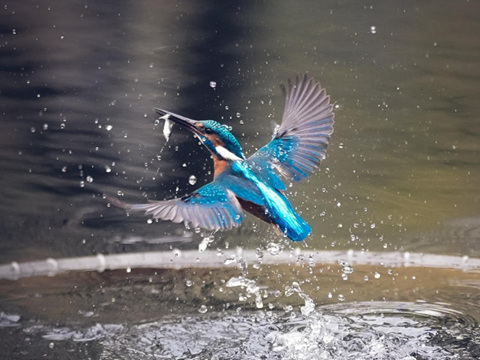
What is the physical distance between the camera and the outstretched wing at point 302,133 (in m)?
1.63

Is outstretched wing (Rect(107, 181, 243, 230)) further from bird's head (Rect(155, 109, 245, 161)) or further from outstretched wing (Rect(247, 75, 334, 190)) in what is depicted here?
outstretched wing (Rect(247, 75, 334, 190))

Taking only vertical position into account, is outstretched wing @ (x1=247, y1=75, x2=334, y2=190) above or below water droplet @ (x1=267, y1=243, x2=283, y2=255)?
above

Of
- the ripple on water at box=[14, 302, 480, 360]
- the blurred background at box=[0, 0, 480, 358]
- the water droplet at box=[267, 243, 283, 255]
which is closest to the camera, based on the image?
the ripple on water at box=[14, 302, 480, 360]

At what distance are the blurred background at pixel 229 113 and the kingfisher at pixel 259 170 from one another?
50 cm

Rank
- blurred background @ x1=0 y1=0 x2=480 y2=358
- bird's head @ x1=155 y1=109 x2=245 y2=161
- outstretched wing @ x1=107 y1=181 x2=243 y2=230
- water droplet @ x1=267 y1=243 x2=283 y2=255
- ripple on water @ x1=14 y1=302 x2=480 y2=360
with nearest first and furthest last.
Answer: outstretched wing @ x1=107 y1=181 x2=243 y2=230, bird's head @ x1=155 y1=109 x2=245 y2=161, ripple on water @ x1=14 y1=302 x2=480 y2=360, water droplet @ x1=267 y1=243 x2=283 y2=255, blurred background @ x1=0 y1=0 x2=480 y2=358

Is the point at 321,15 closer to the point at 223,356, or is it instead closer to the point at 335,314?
the point at 335,314

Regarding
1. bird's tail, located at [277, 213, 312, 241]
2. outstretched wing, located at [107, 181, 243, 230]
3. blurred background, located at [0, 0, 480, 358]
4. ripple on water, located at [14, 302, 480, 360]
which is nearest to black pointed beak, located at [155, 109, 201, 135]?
outstretched wing, located at [107, 181, 243, 230]

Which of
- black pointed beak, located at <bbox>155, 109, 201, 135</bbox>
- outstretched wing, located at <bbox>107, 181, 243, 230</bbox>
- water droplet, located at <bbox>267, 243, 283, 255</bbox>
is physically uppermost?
black pointed beak, located at <bbox>155, 109, 201, 135</bbox>

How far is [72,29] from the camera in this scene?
3307mm

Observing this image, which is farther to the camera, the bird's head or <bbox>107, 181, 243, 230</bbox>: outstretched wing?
the bird's head

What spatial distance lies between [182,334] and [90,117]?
49.5 inches

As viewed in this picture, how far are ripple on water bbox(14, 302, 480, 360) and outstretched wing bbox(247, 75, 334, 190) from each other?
11.9 inches

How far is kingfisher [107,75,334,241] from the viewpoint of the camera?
143cm

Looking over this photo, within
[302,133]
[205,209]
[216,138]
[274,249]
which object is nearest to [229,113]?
[274,249]
